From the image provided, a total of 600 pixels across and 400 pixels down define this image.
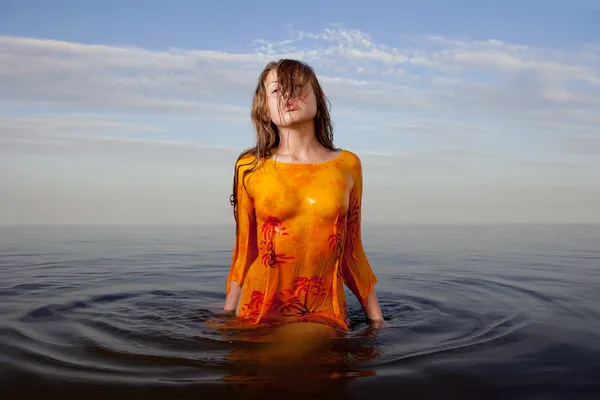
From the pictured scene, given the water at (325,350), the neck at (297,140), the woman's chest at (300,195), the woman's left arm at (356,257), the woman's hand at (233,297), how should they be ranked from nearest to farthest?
1. the water at (325,350)
2. the woman's chest at (300,195)
3. the neck at (297,140)
4. the woman's left arm at (356,257)
5. the woman's hand at (233,297)

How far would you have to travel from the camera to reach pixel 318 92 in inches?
146

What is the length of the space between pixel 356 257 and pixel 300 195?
68 centimetres

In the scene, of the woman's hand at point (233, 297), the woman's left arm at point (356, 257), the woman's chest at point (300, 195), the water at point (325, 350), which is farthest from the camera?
the woman's hand at point (233, 297)

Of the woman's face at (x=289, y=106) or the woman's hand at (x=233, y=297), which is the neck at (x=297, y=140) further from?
the woman's hand at (x=233, y=297)

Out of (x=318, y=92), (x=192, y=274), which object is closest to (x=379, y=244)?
(x=192, y=274)

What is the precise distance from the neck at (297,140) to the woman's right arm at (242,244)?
0.96 ft

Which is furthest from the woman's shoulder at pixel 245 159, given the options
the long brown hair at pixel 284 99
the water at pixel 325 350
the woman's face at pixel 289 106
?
the water at pixel 325 350

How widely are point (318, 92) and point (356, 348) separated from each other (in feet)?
4.99

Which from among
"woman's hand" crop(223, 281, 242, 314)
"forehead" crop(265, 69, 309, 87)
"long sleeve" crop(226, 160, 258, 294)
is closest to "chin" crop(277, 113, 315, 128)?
"forehead" crop(265, 69, 309, 87)

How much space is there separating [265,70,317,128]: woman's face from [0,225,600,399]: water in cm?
130

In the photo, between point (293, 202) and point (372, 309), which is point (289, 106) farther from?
point (372, 309)

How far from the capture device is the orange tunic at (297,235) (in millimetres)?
3527

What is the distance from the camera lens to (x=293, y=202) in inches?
138

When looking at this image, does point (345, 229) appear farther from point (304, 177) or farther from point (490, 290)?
point (490, 290)
